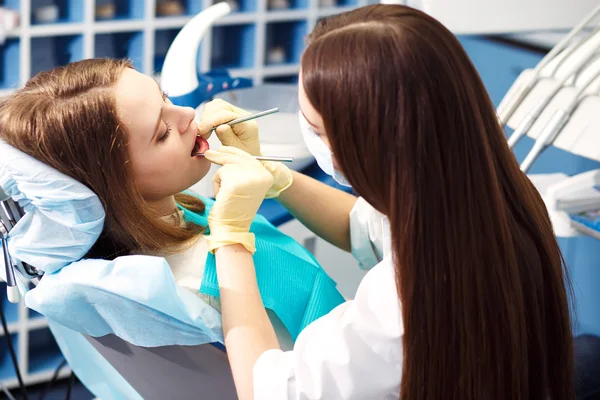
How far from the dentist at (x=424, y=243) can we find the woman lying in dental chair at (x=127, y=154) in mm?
238

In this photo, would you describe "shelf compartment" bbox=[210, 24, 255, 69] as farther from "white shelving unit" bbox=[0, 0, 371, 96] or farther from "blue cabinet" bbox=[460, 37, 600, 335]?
"blue cabinet" bbox=[460, 37, 600, 335]

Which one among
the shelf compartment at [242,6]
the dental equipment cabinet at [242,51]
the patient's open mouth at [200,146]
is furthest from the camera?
the shelf compartment at [242,6]

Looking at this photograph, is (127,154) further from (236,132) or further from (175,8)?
(175,8)

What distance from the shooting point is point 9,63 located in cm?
202

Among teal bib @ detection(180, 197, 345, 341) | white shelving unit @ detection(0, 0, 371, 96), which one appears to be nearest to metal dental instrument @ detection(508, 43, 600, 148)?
teal bib @ detection(180, 197, 345, 341)

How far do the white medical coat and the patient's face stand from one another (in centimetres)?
35

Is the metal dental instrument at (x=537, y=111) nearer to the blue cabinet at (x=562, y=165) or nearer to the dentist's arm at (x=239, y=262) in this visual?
the dentist's arm at (x=239, y=262)

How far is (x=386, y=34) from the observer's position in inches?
33.2

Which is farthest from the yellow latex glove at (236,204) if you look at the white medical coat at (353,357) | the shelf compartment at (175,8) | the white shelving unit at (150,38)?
the shelf compartment at (175,8)

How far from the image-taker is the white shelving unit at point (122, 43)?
203 cm

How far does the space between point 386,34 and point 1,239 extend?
627 mm

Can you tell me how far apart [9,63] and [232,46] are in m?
0.72

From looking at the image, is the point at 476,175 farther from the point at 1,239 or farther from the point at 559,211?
the point at 1,239

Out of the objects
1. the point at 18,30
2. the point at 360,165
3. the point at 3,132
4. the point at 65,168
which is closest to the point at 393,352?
the point at 360,165
